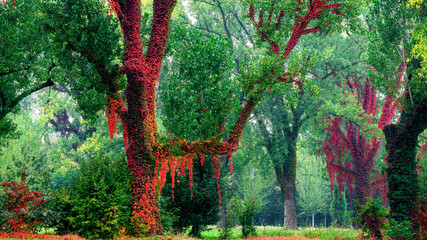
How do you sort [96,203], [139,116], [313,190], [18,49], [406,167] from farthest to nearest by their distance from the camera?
[313,190] → [406,167] → [139,116] → [18,49] → [96,203]

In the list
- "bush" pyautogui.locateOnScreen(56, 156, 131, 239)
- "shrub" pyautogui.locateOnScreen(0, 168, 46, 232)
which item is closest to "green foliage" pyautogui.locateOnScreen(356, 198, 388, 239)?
"bush" pyautogui.locateOnScreen(56, 156, 131, 239)

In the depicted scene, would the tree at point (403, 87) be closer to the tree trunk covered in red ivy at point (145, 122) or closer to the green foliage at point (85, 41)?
the tree trunk covered in red ivy at point (145, 122)

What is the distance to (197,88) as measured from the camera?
1393 centimetres

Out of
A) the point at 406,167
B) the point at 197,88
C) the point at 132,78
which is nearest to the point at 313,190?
the point at 406,167

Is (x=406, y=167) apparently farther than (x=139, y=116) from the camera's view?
Yes

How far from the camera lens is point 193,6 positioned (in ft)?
88.5

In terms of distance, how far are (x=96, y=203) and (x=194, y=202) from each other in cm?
550

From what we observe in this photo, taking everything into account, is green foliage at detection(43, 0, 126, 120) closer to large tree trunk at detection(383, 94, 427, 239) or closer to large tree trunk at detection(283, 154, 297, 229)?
large tree trunk at detection(383, 94, 427, 239)

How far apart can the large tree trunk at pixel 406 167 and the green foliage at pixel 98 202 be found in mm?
10538

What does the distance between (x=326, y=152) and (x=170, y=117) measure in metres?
15.0

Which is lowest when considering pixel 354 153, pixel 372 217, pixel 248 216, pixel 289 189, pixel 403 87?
pixel 248 216

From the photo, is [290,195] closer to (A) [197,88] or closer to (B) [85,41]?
(A) [197,88]

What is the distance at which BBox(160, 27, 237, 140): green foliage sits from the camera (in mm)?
13398

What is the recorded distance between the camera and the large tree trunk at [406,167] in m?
13.9
